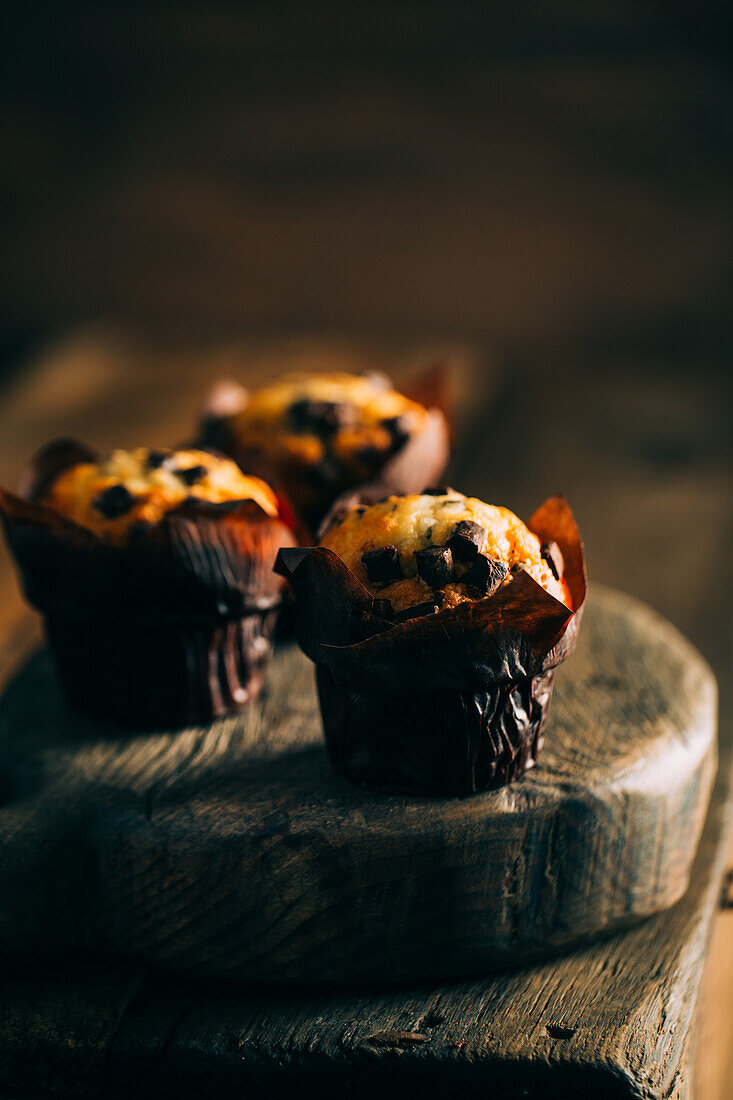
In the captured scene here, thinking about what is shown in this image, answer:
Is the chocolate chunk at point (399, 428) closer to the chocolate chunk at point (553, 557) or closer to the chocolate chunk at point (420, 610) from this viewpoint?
the chocolate chunk at point (553, 557)

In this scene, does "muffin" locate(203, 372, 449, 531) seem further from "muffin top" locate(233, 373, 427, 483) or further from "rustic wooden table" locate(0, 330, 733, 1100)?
"rustic wooden table" locate(0, 330, 733, 1100)

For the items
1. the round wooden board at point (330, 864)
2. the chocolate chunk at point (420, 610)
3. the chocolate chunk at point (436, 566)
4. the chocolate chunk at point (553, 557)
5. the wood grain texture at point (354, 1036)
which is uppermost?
the chocolate chunk at point (436, 566)

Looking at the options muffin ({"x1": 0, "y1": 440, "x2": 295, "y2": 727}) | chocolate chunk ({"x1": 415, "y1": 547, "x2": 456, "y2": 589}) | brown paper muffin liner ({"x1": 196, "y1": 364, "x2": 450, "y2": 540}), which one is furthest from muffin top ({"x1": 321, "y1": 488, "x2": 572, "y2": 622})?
brown paper muffin liner ({"x1": 196, "y1": 364, "x2": 450, "y2": 540})

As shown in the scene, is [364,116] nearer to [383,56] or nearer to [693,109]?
[383,56]

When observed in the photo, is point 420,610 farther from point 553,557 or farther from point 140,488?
point 140,488

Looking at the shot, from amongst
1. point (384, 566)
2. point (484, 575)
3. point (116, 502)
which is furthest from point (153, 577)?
point (484, 575)

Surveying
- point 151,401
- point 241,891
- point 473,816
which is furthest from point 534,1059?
point 151,401

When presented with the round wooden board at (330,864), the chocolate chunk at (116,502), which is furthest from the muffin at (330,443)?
the round wooden board at (330,864)
